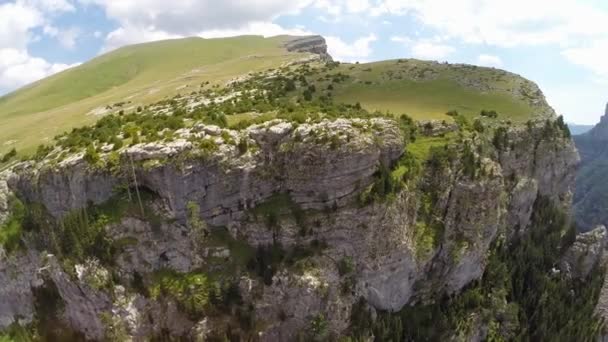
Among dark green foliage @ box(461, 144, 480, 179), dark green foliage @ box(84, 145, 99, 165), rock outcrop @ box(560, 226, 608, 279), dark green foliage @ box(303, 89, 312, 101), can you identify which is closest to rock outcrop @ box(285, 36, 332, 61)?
dark green foliage @ box(303, 89, 312, 101)

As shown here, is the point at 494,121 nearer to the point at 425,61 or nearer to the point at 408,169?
the point at 408,169

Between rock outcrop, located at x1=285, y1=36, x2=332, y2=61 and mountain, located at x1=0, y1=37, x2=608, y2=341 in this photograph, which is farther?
rock outcrop, located at x1=285, y1=36, x2=332, y2=61

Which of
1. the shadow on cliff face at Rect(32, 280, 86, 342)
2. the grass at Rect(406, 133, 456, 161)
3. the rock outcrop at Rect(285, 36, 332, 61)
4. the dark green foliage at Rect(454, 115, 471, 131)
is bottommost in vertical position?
the shadow on cliff face at Rect(32, 280, 86, 342)

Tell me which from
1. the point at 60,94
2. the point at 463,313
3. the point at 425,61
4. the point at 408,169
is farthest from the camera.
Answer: the point at 60,94

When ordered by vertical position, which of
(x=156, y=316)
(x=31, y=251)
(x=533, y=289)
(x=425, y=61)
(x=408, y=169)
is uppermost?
(x=425, y=61)

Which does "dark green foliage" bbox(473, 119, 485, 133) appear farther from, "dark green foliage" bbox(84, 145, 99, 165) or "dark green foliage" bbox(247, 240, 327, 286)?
"dark green foliage" bbox(84, 145, 99, 165)

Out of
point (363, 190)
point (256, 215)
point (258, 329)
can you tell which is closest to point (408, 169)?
point (363, 190)

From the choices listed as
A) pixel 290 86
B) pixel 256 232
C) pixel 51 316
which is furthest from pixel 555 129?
pixel 51 316
